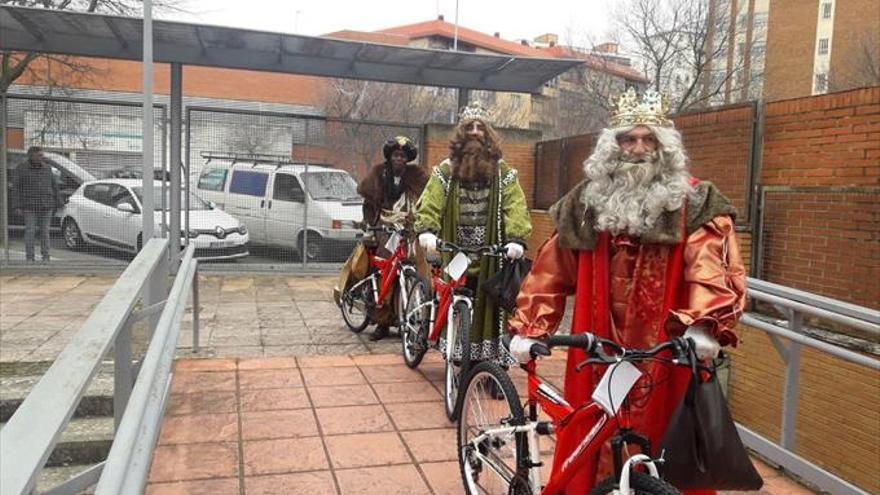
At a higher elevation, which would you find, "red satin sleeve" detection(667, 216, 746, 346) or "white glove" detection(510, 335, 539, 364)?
"red satin sleeve" detection(667, 216, 746, 346)

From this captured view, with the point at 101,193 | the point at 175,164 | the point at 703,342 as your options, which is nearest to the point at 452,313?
the point at 703,342

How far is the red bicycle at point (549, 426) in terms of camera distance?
7.13ft

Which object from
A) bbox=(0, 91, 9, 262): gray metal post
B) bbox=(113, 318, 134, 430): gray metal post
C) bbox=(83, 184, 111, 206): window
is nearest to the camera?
bbox=(113, 318, 134, 430): gray metal post

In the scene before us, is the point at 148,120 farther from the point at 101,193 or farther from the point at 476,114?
the point at 101,193

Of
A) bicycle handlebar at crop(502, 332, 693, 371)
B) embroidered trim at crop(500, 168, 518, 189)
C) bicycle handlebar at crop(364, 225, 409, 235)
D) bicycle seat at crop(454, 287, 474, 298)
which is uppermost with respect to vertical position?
embroidered trim at crop(500, 168, 518, 189)

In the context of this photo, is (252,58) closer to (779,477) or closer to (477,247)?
(477,247)

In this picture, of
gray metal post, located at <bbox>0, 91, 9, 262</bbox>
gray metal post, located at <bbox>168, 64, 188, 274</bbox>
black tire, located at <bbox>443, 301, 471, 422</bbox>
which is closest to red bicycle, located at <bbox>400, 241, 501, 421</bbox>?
black tire, located at <bbox>443, 301, 471, 422</bbox>

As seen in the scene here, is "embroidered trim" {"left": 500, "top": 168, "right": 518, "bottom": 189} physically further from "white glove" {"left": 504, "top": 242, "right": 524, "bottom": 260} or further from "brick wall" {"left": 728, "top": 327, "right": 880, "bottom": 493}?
"brick wall" {"left": 728, "top": 327, "right": 880, "bottom": 493}

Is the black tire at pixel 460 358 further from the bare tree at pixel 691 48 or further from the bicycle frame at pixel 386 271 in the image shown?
the bare tree at pixel 691 48

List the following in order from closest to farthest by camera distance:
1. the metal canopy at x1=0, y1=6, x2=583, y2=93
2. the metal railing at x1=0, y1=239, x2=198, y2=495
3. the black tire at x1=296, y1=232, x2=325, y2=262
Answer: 1. the metal railing at x1=0, y1=239, x2=198, y2=495
2. the metal canopy at x1=0, y1=6, x2=583, y2=93
3. the black tire at x1=296, y1=232, x2=325, y2=262

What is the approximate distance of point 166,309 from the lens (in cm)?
320

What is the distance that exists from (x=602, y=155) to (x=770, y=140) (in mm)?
4516

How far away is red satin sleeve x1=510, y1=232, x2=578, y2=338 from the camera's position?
8.63ft

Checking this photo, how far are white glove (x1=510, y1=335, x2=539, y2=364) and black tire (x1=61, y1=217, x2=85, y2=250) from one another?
9118 mm
